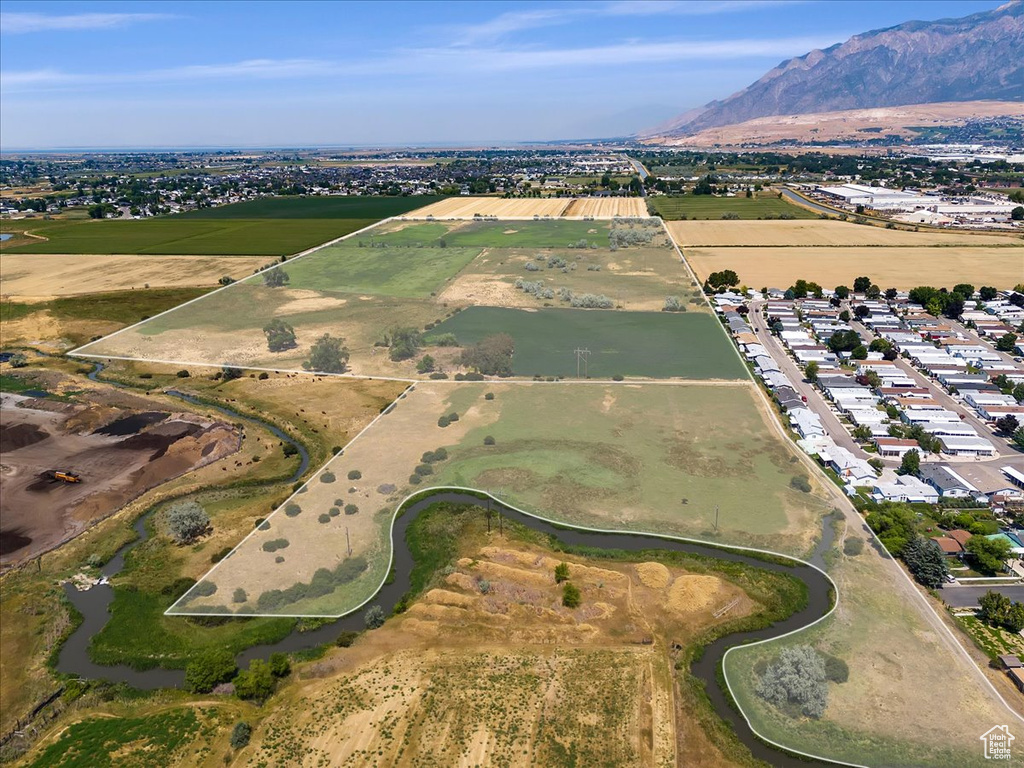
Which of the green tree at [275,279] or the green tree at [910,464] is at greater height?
the green tree at [275,279]

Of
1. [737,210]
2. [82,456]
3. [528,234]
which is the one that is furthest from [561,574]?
[737,210]

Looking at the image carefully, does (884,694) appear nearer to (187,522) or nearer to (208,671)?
(208,671)

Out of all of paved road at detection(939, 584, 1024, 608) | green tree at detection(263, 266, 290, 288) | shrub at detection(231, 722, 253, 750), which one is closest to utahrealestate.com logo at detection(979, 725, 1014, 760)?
paved road at detection(939, 584, 1024, 608)

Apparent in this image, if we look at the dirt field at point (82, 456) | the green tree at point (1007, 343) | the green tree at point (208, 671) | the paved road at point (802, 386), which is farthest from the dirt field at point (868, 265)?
the green tree at point (208, 671)

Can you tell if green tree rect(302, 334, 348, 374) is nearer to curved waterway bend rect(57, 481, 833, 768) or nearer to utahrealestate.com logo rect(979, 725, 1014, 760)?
curved waterway bend rect(57, 481, 833, 768)

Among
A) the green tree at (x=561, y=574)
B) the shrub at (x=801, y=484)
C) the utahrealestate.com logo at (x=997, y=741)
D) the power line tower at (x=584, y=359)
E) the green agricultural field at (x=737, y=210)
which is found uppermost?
the green agricultural field at (x=737, y=210)

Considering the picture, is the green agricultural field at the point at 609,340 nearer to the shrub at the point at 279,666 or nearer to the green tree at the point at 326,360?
the green tree at the point at 326,360
